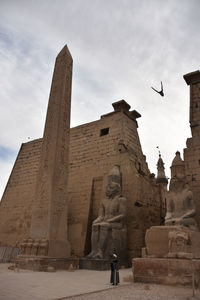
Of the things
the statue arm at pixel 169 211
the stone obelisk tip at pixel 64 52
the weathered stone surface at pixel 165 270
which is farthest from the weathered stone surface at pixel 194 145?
the stone obelisk tip at pixel 64 52

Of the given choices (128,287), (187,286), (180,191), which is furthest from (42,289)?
(180,191)

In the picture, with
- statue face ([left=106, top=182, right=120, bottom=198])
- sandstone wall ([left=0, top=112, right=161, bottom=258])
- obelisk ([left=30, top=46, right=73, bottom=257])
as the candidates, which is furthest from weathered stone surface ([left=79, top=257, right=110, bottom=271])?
statue face ([left=106, top=182, right=120, bottom=198])

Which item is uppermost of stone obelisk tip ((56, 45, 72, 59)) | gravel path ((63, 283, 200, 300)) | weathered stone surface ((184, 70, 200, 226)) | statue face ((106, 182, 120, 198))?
stone obelisk tip ((56, 45, 72, 59))

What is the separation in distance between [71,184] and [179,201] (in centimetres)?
568

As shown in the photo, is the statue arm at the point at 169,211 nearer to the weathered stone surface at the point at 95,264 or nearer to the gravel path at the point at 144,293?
the gravel path at the point at 144,293

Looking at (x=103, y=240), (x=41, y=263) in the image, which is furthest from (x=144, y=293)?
(x=103, y=240)

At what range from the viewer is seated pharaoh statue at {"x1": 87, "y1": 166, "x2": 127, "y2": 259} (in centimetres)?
711

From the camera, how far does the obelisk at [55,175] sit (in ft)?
22.7

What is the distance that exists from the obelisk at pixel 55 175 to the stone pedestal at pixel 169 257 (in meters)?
2.94

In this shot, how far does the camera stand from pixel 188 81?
7855mm

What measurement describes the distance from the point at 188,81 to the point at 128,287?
19.4ft

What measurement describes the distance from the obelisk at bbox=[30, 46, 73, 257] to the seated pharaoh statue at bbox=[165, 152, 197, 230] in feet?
9.90

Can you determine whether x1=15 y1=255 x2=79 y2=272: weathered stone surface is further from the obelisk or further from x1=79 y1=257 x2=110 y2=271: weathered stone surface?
x1=79 y1=257 x2=110 y2=271: weathered stone surface

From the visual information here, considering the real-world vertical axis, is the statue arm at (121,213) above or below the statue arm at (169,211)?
above
